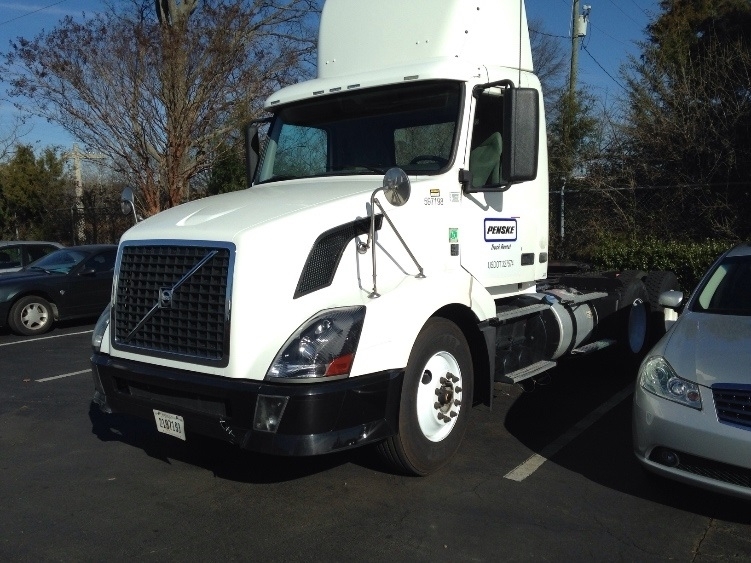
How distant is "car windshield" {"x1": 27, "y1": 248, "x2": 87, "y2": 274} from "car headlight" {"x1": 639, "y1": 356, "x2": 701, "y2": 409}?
415 inches

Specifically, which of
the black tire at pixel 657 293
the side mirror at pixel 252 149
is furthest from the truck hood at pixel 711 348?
the side mirror at pixel 252 149

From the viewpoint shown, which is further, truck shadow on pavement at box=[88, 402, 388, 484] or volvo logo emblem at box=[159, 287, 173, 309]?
truck shadow on pavement at box=[88, 402, 388, 484]

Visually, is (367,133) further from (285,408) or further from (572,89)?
(572,89)

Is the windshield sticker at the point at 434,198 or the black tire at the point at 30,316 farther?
the black tire at the point at 30,316

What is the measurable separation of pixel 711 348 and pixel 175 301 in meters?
3.37

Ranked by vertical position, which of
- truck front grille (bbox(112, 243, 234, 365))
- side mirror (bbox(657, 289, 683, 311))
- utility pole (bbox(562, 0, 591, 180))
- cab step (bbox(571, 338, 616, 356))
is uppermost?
utility pole (bbox(562, 0, 591, 180))

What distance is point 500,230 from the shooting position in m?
5.74

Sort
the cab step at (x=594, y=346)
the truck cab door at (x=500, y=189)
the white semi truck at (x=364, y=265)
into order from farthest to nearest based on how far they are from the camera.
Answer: the cab step at (x=594, y=346), the truck cab door at (x=500, y=189), the white semi truck at (x=364, y=265)

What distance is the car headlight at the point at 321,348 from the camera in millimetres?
4039

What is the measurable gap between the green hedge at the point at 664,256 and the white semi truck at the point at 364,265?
5938 mm

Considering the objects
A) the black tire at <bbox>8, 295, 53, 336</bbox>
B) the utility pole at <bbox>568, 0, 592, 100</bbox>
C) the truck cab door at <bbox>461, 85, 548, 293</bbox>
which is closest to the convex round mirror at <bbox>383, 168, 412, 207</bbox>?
the truck cab door at <bbox>461, 85, 548, 293</bbox>

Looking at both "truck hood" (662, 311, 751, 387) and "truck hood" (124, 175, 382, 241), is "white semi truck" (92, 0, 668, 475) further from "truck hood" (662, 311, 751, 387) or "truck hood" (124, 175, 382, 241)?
"truck hood" (662, 311, 751, 387)

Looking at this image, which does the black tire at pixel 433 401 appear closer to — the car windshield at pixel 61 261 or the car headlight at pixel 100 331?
the car headlight at pixel 100 331

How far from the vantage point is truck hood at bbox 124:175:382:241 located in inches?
174
